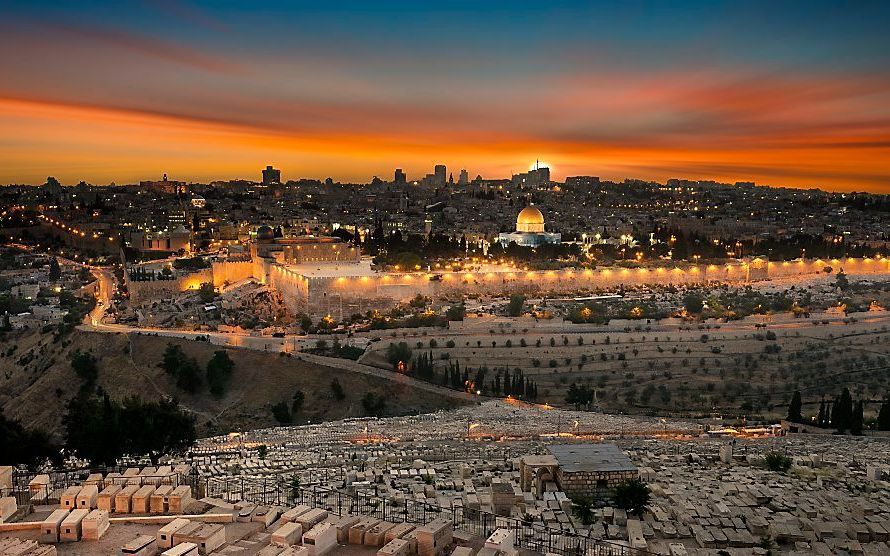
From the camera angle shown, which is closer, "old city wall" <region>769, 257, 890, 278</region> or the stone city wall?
the stone city wall

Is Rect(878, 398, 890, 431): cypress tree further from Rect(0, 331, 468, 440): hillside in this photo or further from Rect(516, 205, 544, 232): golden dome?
Rect(516, 205, 544, 232): golden dome

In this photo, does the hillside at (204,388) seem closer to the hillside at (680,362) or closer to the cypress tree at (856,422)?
the hillside at (680,362)

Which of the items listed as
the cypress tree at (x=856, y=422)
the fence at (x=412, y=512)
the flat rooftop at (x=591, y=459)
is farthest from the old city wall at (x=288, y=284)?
the flat rooftop at (x=591, y=459)

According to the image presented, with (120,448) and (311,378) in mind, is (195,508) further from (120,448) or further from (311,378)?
(311,378)

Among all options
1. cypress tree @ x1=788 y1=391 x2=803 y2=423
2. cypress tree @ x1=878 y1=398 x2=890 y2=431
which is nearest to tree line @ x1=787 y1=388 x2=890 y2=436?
cypress tree @ x1=878 y1=398 x2=890 y2=431

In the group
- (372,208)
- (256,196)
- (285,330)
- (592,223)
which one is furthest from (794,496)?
(256,196)
